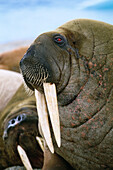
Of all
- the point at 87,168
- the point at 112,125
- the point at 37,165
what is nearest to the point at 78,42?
the point at 112,125

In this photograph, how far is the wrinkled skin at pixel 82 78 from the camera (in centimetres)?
295

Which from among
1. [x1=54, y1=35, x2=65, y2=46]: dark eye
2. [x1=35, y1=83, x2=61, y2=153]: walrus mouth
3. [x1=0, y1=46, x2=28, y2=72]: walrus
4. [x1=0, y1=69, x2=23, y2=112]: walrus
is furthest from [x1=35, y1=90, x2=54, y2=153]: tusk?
[x1=0, y1=46, x2=28, y2=72]: walrus

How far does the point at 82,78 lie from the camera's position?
119 inches

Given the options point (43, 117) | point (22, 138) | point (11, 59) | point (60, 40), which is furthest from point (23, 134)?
point (11, 59)

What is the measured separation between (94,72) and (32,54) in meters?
0.62

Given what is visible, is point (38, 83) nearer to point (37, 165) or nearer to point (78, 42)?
point (78, 42)

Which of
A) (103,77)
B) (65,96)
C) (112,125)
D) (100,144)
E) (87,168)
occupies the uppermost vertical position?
(103,77)

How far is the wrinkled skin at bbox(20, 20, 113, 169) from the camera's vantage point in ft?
9.66

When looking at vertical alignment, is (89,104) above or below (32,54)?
below

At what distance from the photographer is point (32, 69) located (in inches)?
114

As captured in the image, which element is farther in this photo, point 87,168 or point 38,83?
point 87,168

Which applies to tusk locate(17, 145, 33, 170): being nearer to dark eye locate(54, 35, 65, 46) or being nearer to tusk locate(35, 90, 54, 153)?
tusk locate(35, 90, 54, 153)

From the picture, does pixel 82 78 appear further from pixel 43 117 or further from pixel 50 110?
pixel 43 117

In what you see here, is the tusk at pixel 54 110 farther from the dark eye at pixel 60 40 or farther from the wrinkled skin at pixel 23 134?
the wrinkled skin at pixel 23 134
